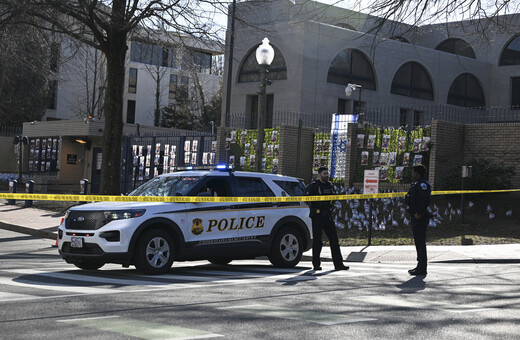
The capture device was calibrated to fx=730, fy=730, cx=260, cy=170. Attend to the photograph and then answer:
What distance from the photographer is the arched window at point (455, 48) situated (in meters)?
46.5

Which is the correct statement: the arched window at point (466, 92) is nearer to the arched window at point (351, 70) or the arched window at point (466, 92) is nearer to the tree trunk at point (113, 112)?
the arched window at point (351, 70)

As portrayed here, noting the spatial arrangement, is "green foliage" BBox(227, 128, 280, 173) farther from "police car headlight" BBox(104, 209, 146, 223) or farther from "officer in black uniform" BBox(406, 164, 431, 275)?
"police car headlight" BBox(104, 209, 146, 223)

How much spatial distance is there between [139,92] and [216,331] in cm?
5752

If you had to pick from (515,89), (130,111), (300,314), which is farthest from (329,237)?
(130,111)

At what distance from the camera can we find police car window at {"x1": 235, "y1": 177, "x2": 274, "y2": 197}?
1283 centimetres

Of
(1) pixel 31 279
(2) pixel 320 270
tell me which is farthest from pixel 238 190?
(1) pixel 31 279

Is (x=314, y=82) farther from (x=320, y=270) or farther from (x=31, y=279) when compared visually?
(x=31, y=279)

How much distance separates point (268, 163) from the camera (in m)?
26.5

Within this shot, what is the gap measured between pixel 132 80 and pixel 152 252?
172 ft

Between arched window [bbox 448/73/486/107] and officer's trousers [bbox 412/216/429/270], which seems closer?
officer's trousers [bbox 412/216/429/270]

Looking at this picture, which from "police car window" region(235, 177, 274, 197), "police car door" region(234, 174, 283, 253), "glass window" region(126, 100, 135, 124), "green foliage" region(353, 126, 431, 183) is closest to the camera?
"police car door" region(234, 174, 283, 253)

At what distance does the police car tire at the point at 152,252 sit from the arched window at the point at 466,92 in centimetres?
3559

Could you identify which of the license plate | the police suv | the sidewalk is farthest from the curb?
the license plate

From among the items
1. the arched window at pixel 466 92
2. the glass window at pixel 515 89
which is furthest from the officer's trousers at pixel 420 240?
the glass window at pixel 515 89
